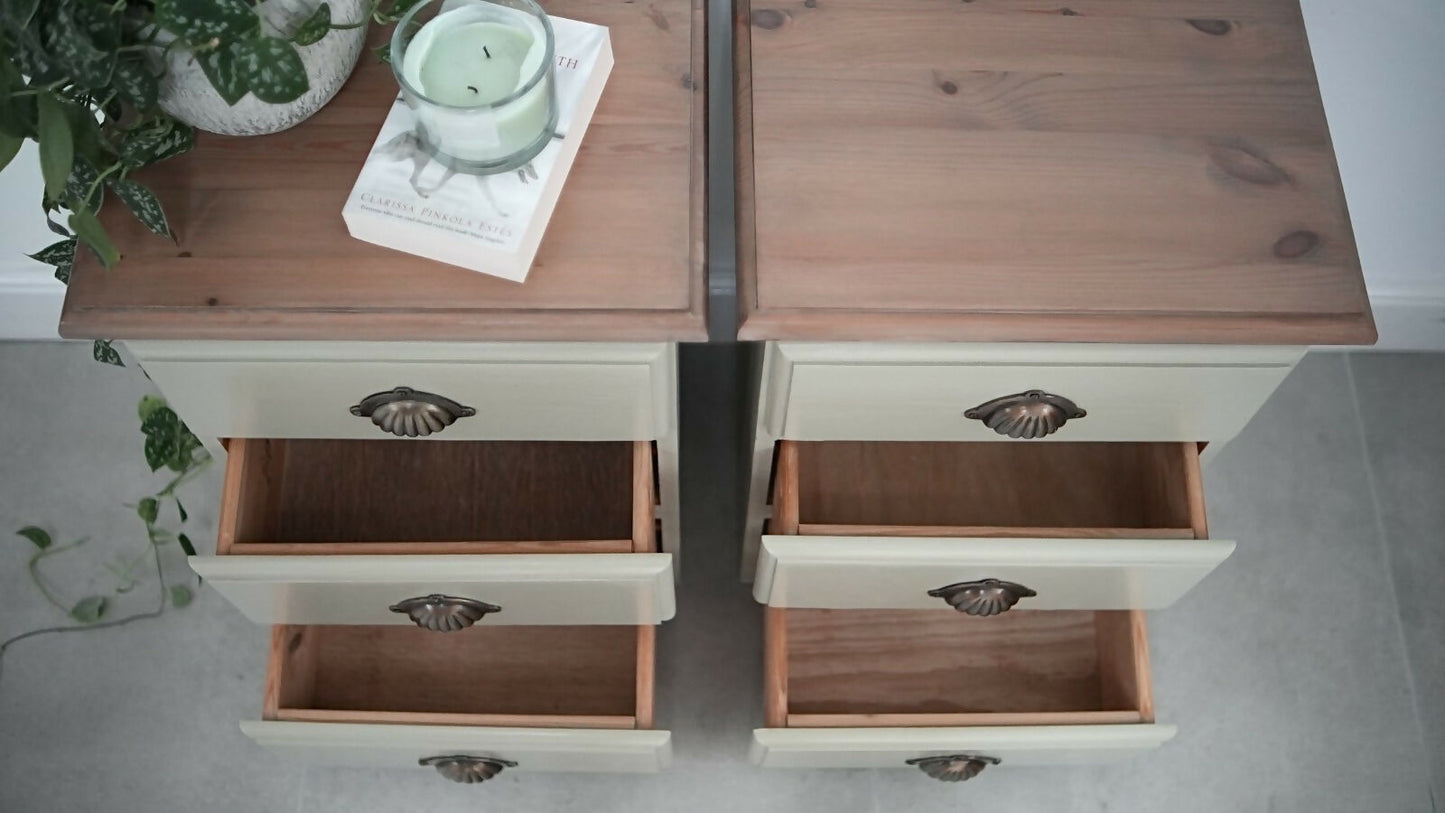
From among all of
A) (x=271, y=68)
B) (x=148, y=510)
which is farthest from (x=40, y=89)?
(x=148, y=510)

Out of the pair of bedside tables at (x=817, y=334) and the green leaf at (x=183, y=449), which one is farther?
the green leaf at (x=183, y=449)

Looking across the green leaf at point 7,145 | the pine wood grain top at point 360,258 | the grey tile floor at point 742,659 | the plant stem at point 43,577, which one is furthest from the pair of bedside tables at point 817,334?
the plant stem at point 43,577

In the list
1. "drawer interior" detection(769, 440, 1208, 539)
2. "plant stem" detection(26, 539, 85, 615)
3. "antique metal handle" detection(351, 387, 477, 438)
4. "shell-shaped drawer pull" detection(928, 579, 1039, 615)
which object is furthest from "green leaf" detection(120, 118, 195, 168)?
"plant stem" detection(26, 539, 85, 615)

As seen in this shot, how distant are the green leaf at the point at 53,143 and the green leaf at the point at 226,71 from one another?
83 millimetres

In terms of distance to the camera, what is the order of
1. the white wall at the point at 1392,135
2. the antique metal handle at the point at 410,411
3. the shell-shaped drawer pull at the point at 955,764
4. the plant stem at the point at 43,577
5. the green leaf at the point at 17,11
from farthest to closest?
the plant stem at the point at 43,577, the white wall at the point at 1392,135, the shell-shaped drawer pull at the point at 955,764, the antique metal handle at the point at 410,411, the green leaf at the point at 17,11

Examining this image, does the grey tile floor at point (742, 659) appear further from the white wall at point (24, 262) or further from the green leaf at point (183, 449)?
the green leaf at point (183, 449)

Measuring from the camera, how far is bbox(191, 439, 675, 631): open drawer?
900mm

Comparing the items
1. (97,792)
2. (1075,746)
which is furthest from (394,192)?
(97,792)

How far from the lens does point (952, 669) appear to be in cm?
113

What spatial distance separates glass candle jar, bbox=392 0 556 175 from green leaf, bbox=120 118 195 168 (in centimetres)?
15

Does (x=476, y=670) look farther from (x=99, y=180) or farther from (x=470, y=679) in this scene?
(x=99, y=180)

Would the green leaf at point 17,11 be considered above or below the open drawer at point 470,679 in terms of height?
above

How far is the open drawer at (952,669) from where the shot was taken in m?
1.06

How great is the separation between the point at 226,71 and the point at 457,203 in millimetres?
159
